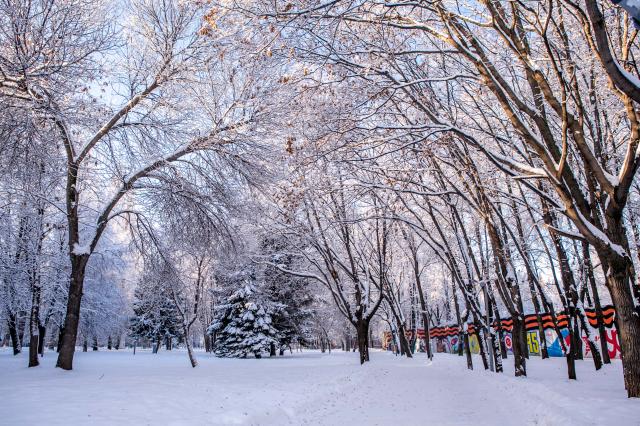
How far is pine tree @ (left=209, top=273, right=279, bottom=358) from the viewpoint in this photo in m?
30.6

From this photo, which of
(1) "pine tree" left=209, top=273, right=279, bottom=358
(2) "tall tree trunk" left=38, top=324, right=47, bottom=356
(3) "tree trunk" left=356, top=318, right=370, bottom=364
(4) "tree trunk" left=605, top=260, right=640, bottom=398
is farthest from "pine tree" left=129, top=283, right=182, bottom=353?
(4) "tree trunk" left=605, top=260, right=640, bottom=398

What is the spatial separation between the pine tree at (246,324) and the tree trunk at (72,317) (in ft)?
58.8

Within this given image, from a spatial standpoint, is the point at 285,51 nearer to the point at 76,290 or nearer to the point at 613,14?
the point at 613,14

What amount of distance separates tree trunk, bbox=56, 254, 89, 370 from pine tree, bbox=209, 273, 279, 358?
17.9 meters

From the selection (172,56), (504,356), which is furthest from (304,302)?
(172,56)

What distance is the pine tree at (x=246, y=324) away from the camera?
3058 cm

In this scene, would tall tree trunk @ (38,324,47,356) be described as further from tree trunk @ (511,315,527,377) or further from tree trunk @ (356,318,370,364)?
tree trunk @ (511,315,527,377)

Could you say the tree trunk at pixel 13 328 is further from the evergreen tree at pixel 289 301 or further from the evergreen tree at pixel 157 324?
the evergreen tree at pixel 157 324

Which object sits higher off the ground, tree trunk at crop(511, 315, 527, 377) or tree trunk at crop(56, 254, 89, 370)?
tree trunk at crop(56, 254, 89, 370)

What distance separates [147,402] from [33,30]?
6.33 meters

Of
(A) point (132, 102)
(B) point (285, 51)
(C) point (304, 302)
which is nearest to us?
(B) point (285, 51)

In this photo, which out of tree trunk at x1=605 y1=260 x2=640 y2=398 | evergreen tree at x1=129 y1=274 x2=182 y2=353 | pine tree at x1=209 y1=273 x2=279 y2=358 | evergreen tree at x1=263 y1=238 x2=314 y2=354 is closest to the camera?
tree trunk at x1=605 y1=260 x2=640 y2=398

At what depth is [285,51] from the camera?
7.14 metres

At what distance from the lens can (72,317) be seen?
42.4ft
